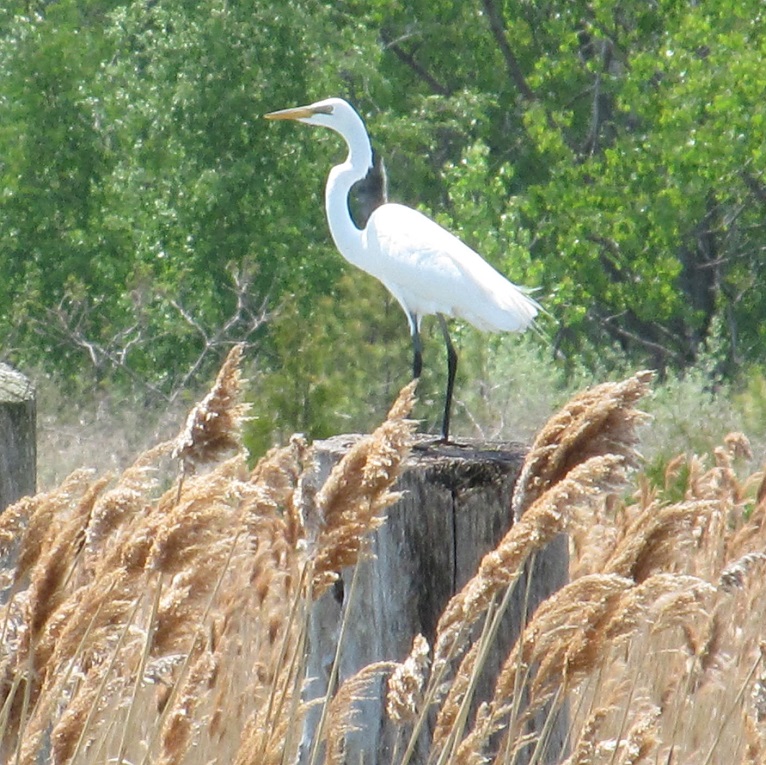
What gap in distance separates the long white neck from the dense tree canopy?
17.9 feet

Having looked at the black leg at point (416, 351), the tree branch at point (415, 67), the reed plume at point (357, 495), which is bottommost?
the reed plume at point (357, 495)

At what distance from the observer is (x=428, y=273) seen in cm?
622

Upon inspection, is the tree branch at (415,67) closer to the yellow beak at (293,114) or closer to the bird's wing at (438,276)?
the yellow beak at (293,114)

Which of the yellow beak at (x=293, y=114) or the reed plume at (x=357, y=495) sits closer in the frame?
the reed plume at (x=357, y=495)

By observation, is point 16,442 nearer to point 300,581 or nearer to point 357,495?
point 300,581

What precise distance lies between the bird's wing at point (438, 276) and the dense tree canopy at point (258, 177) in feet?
20.5

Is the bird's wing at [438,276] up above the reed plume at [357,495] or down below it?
above

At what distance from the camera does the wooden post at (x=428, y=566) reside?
2.43 meters

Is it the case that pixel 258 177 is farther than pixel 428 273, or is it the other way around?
pixel 258 177

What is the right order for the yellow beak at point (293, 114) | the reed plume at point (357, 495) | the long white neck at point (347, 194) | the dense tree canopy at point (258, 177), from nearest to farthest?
the reed plume at point (357, 495) → the long white neck at point (347, 194) → the yellow beak at point (293, 114) → the dense tree canopy at point (258, 177)

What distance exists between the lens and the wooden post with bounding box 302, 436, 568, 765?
7.98 ft

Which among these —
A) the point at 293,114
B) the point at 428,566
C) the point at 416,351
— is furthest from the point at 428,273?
the point at 428,566

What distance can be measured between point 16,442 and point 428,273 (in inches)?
155

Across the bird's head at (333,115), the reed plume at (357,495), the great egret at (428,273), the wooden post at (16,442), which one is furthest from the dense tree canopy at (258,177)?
the reed plume at (357,495)
